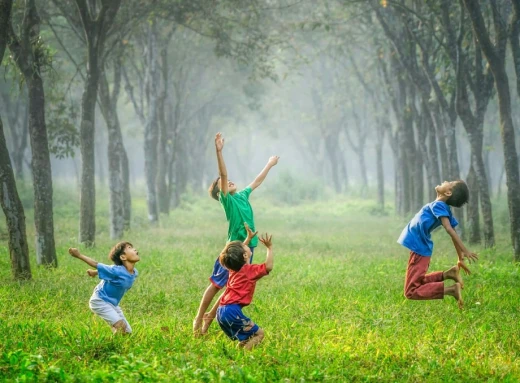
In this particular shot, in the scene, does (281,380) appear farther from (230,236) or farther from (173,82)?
(173,82)

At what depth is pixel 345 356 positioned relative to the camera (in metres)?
5.78

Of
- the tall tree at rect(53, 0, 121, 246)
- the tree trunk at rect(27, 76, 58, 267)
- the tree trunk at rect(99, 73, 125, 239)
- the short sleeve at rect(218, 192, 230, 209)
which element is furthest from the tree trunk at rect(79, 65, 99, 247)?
the short sleeve at rect(218, 192, 230, 209)

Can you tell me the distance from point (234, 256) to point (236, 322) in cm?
64

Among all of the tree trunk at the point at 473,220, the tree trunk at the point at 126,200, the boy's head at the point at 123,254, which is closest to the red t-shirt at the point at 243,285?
the boy's head at the point at 123,254

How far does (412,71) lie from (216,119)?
1272 inches

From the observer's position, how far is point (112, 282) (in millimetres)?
6543

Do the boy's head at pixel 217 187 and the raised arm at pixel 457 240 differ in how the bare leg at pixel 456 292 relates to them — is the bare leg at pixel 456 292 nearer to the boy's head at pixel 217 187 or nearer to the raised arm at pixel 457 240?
the raised arm at pixel 457 240

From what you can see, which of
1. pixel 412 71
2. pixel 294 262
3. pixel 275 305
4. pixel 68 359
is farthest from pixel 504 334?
pixel 412 71

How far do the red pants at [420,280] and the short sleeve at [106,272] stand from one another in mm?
3775

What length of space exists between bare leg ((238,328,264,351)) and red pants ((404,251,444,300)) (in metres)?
2.74

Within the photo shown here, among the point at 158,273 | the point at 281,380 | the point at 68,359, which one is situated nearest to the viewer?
the point at 281,380

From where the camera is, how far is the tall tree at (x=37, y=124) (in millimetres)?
11273

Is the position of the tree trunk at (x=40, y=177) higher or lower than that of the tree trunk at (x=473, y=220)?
higher

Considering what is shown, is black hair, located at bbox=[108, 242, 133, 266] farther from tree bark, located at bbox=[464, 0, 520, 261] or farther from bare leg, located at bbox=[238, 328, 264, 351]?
tree bark, located at bbox=[464, 0, 520, 261]
